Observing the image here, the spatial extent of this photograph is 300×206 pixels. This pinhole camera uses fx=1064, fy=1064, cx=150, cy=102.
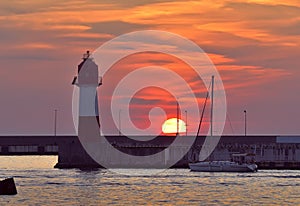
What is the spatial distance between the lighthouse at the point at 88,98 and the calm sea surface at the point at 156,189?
555 centimetres

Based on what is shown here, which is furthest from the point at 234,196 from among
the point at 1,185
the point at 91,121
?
the point at 91,121

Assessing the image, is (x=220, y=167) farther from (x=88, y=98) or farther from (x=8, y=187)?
(x=8, y=187)

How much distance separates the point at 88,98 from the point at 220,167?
18.4 m

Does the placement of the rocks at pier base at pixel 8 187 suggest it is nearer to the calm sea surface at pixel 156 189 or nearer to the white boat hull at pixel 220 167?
the calm sea surface at pixel 156 189

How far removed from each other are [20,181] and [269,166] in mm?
47708

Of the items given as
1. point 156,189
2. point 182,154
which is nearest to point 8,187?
point 156,189

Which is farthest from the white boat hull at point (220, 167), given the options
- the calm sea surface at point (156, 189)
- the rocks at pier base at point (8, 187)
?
the rocks at pier base at point (8, 187)

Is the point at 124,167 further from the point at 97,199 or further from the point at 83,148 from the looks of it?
the point at 97,199

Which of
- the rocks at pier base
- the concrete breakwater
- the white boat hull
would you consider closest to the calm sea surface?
the rocks at pier base

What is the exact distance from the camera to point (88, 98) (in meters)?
131

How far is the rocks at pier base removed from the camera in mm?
86375

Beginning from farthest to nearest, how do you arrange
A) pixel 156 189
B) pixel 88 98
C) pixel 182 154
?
1. pixel 182 154
2. pixel 88 98
3. pixel 156 189

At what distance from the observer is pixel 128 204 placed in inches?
3236

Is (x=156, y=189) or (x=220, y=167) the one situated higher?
(x=220, y=167)
